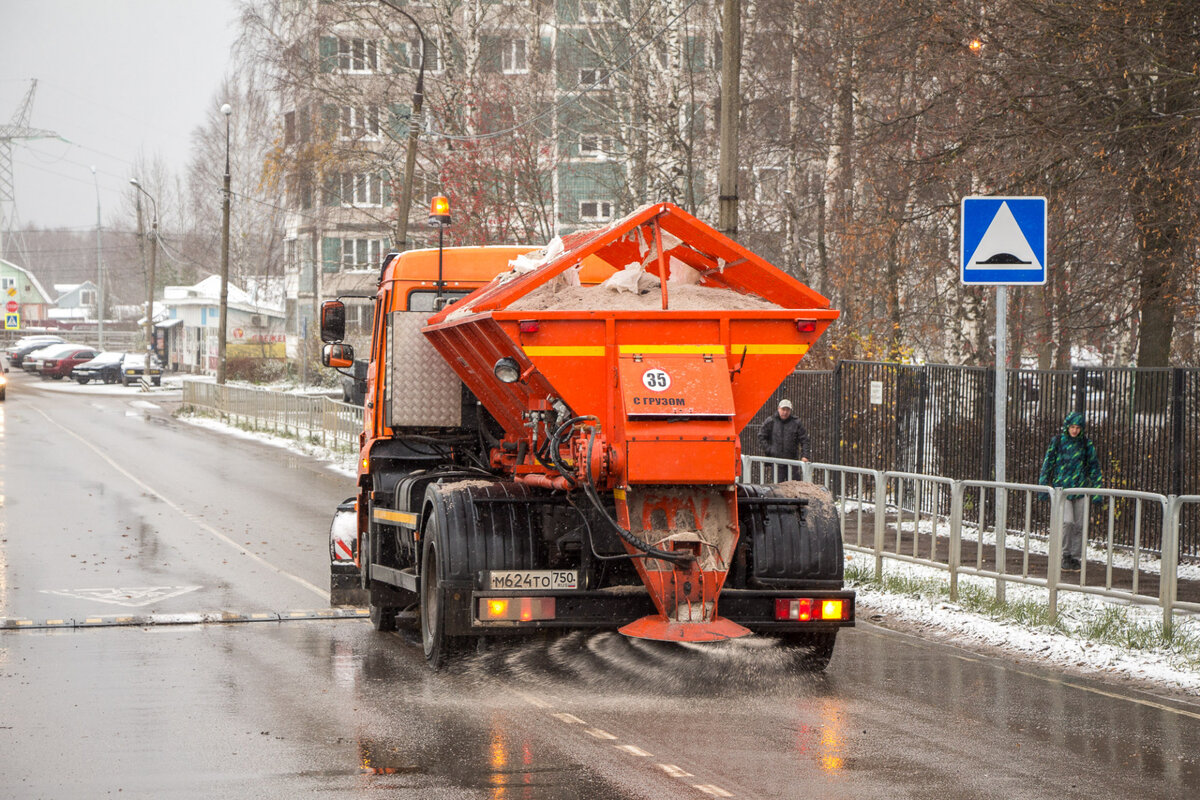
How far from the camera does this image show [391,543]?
10969 millimetres

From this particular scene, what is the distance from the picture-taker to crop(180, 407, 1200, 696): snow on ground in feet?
33.1

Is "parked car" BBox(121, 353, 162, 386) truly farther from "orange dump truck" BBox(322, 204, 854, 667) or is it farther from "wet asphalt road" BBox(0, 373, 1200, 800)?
"orange dump truck" BBox(322, 204, 854, 667)

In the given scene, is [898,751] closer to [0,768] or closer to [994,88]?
[0,768]

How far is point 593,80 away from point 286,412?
36.8ft

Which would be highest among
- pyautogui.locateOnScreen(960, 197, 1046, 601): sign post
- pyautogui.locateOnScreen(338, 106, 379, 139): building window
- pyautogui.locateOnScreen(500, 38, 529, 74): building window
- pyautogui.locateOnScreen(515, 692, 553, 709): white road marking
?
pyautogui.locateOnScreen(500, 38, 529, 74): building window

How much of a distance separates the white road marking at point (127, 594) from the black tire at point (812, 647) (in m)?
5.72

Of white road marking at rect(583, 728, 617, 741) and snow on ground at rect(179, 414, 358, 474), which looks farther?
snow on ground at rect(179, 414, 358, 474)

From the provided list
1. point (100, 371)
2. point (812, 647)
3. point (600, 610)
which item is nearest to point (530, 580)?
point (600, 610)

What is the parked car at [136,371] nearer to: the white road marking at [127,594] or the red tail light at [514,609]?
the white road marking at [127,594]

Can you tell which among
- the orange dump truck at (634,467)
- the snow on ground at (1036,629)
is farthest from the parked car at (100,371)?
the orange dump truck at (634,467)

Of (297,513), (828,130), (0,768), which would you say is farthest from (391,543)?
(828,130)

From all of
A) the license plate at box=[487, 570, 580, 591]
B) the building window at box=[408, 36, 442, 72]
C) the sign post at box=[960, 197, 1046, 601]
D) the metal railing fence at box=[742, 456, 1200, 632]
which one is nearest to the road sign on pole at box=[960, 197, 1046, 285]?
the sign post at box=[960, 197, 1046, 601]

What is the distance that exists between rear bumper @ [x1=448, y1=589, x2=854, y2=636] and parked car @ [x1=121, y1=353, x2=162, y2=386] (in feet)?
201

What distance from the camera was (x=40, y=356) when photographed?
76750 millimetres
